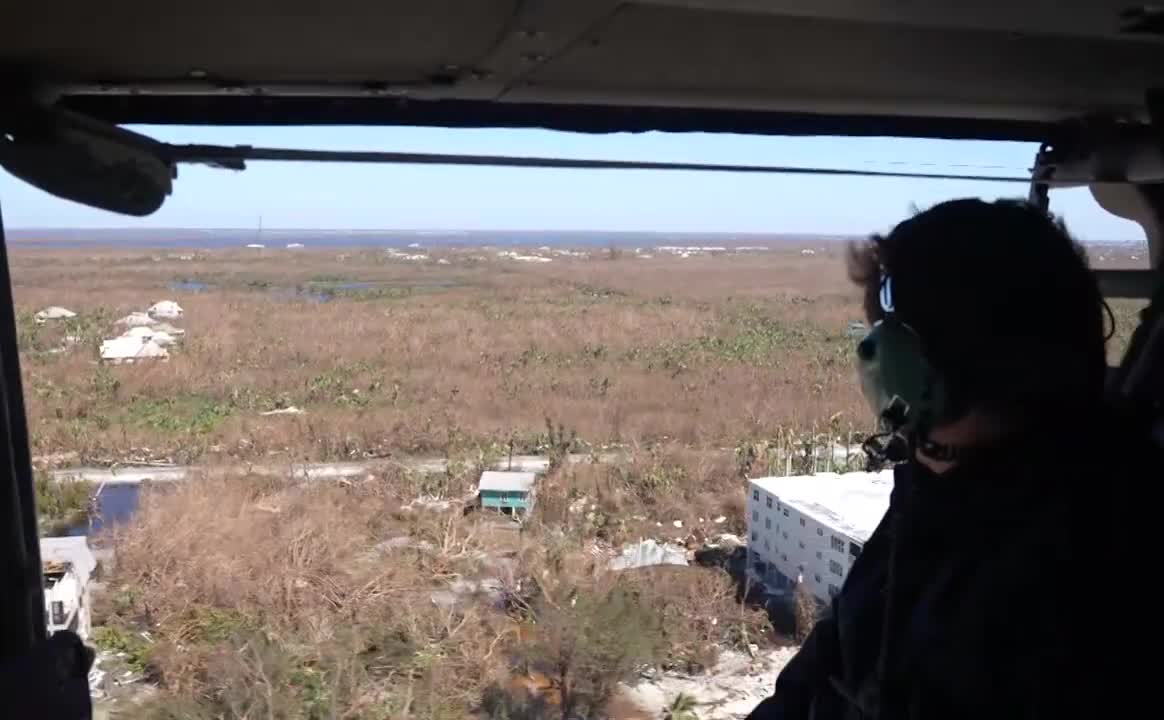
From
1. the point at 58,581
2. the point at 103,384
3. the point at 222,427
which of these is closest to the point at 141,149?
the point at 58,581

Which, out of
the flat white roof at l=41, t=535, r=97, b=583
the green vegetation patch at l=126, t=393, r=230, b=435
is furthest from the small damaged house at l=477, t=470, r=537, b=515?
the green vegetation patch at l=126, t=393, r=230, b=435

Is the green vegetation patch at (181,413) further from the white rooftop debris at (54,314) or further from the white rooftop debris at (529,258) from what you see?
the white rooftop debris at (529,258)

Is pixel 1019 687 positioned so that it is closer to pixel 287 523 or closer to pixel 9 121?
pixel 9 121

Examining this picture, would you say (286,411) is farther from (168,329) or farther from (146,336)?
(168,329)

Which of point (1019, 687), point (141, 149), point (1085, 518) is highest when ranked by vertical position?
point (141, 149)

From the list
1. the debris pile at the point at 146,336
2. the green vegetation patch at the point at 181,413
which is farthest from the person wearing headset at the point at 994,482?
the debris pile at the point at 146,336

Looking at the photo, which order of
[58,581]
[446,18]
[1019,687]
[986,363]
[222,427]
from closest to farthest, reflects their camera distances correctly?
[1019,687], [986,363], [446,18], [58,581], [222,427]
